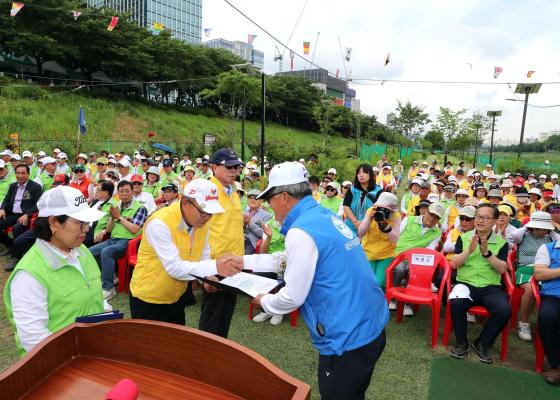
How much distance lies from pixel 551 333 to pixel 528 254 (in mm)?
1271

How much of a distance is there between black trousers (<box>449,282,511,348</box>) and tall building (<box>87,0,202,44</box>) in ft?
125

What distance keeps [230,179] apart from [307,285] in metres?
1.79

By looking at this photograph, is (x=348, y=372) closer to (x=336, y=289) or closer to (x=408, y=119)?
(x=336, y=289)

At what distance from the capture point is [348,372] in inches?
79.0

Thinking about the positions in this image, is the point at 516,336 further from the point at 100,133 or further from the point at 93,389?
the point at 100,133

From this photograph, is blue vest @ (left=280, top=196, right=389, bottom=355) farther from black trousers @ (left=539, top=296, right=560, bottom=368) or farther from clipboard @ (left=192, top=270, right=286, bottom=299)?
black trousers @ (left=539, top=296, right=560, bottom=368)

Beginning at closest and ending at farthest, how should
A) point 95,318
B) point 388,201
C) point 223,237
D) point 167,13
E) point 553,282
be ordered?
1. point 95,318
2. point 223,237
3. point 553,282
4. point 388,201
5. point 167,13

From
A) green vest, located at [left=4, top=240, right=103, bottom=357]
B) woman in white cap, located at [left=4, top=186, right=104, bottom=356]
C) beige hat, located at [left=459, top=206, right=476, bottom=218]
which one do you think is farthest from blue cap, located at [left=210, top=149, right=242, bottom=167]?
beige hat, located at [left=459, top=206, right=476, bottom=218]

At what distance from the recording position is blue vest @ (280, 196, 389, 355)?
190cm

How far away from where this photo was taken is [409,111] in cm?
4216

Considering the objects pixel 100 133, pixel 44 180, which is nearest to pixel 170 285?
pixel 44 180

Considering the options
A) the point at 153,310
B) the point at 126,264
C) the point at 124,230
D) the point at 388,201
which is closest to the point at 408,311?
the point at 388,201

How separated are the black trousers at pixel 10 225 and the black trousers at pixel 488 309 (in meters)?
6.95

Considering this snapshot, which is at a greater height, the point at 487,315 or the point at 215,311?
the point at 215,311
